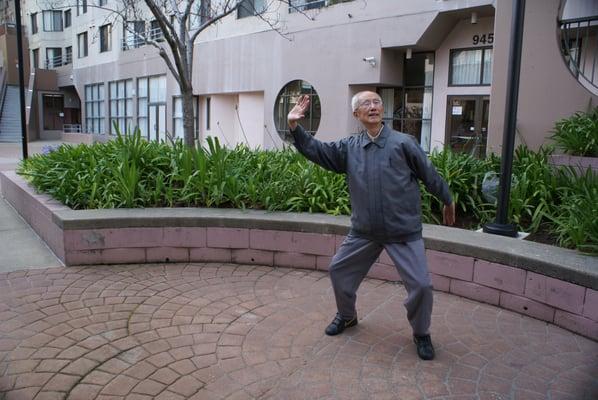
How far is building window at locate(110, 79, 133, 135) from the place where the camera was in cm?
3062

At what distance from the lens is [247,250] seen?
5422 millimetres

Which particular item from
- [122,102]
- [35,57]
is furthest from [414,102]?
[35,57]

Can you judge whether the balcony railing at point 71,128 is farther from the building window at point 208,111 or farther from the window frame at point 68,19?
the building window at point 208,111

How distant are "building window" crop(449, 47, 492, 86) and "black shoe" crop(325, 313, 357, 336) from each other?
12.1 metres

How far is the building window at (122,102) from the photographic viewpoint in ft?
100

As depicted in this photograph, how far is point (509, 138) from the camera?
489cm

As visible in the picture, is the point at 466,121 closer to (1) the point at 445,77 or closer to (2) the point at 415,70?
(1) the point at 445,77

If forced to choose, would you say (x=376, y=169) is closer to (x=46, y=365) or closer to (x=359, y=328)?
(x=359, y=328)

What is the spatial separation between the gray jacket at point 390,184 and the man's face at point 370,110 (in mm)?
103

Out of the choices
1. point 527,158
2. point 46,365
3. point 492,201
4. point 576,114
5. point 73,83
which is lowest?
point 46,365

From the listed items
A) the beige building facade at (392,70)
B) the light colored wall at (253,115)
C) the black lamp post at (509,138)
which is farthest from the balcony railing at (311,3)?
the black lamp post at (509,138)

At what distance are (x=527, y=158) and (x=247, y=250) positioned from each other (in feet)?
11.8

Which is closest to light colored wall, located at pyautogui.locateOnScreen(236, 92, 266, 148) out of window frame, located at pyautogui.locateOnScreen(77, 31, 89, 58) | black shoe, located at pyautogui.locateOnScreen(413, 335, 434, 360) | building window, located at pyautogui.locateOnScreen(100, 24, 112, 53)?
building window, located at pyautogui.locateOnScreen(100, 24, 112, 53)

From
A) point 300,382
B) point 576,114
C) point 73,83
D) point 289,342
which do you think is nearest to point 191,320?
point 289,342
